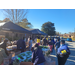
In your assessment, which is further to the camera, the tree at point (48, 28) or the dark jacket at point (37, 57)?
the tree at point (48, 28)

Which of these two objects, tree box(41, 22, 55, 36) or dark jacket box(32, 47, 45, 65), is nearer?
dark jacket box(32, 47, 45, 65)

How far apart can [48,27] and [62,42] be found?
102ft

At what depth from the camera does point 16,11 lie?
10859 mm

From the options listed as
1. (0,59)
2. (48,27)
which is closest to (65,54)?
(0,59)

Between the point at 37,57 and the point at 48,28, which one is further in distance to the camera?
the point at 48,28

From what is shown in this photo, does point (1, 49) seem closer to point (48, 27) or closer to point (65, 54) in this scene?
point (65, 54)

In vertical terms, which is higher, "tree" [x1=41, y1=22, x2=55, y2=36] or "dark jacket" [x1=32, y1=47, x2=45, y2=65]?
"tree" [x1=41, y1=22, x2=55, y2=36]

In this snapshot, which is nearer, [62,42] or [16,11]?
[62,42]

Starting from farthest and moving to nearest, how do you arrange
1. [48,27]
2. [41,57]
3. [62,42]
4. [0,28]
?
1. [48,27]
2. [0,28]
3. [62,42]
4. [41,57]

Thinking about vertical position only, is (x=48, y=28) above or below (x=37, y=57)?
above

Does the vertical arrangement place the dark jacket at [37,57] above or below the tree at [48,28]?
below
